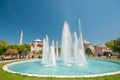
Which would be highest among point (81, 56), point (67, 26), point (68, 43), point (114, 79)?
point (67, 26)

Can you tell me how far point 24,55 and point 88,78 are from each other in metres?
37.8

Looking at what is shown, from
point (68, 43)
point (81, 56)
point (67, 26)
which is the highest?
point (67, 26)

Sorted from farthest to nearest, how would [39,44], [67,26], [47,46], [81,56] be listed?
1. [39,44]
2. [47,46]
3. [67,26]
4. [81,56]

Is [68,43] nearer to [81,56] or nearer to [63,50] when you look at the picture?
[63,50]

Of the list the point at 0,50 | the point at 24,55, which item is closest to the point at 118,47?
the point at 24,55

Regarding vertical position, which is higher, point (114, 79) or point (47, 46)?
point (47, 46)

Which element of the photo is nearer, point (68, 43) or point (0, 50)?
point (68, 43)

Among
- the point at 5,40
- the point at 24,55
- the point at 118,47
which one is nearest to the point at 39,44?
the point at 5,40

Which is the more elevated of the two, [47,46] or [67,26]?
[67,26]

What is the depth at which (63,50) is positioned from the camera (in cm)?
2355

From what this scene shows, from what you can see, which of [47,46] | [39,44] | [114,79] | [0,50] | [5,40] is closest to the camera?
[114,79]

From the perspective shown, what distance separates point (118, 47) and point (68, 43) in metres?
21.4

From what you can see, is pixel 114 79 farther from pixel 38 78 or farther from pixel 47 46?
pixel 47 46

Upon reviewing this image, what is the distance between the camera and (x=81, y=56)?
2283 cm
